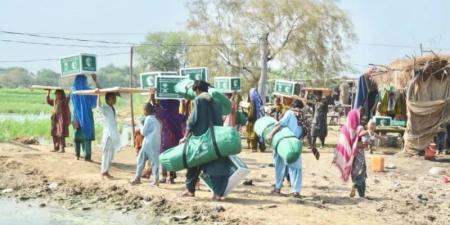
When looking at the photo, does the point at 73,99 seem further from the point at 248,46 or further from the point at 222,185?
the point at 248,46

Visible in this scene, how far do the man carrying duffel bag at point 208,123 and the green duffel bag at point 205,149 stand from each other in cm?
11

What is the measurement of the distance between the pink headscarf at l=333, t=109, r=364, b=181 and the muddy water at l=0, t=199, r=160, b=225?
10.3ft

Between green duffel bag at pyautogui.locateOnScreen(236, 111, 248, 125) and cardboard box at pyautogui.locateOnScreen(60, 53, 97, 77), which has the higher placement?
cardboard box at pyautogui.locateOnScreen(60, 53, 97, 77)

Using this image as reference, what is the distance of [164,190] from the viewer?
945cm

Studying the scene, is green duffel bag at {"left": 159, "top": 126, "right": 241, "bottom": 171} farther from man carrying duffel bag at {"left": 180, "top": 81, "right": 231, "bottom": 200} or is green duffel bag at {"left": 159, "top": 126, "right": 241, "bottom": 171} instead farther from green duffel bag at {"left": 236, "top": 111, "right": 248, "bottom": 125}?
green duffel bag at {"left": 236, "top": 111, "right": 248, "bottom": 125}

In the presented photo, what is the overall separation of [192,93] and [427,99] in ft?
27.0

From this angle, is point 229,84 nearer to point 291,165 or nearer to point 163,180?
point 163,180

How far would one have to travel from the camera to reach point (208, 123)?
27.7ft

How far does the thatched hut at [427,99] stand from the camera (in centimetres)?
1493

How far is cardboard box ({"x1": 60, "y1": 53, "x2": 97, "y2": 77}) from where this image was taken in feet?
40.5

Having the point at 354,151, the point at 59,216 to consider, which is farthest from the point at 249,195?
the point at 59,216

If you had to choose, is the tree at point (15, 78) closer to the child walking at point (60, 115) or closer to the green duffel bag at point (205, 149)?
the child walking at point (60, 115)

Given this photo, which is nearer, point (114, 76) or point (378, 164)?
point (378, 164)

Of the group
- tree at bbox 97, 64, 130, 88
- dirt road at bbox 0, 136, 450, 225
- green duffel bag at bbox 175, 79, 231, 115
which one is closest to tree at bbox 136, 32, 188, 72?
tree at bbox 97, 64, 130, 88
